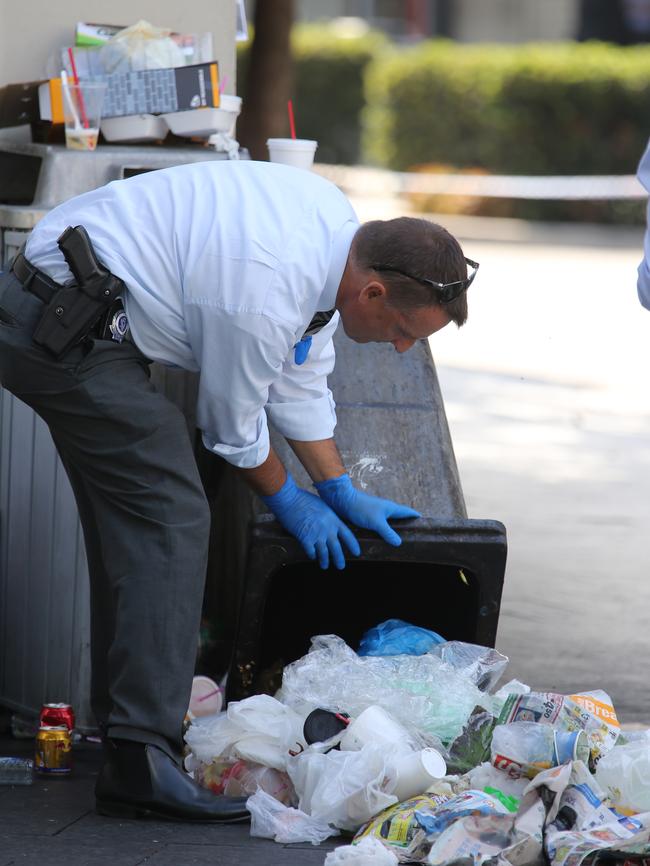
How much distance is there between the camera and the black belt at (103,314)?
10.0ft

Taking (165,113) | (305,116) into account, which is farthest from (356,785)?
(305,116)

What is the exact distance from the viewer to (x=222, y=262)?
2949 millimetres

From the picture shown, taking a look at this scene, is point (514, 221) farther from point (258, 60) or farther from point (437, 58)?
point (258, 60)

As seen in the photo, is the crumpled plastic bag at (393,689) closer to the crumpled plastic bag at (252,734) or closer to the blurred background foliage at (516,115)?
the crumpled plastic bag at (252,734)

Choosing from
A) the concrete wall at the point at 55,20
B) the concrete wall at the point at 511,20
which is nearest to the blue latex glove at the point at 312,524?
the concrete wall at the point at 55,20

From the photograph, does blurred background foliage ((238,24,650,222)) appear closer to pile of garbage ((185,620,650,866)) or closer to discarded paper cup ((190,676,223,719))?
discarded paper cup ((190,676,223,719))

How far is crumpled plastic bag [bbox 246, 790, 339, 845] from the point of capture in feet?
9.84

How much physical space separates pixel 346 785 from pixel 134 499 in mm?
721

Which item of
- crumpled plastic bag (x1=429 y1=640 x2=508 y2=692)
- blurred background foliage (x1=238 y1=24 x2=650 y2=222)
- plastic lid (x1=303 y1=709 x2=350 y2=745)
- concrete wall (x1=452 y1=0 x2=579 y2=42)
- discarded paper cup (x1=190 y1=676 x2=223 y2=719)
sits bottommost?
concrete wall (x1=452 y1=0 x2=579 y2=42)

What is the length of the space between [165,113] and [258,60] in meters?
8.45

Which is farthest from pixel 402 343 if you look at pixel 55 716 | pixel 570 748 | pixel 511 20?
pixel 511 20

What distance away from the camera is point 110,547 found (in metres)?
3.12

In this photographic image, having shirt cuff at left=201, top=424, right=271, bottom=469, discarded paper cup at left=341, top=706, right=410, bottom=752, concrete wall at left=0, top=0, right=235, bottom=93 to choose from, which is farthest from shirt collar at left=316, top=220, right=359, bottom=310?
concrete wall at left=0, top=0, right=235, bottom=93

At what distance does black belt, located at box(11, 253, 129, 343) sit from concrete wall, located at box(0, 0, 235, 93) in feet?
4.38
